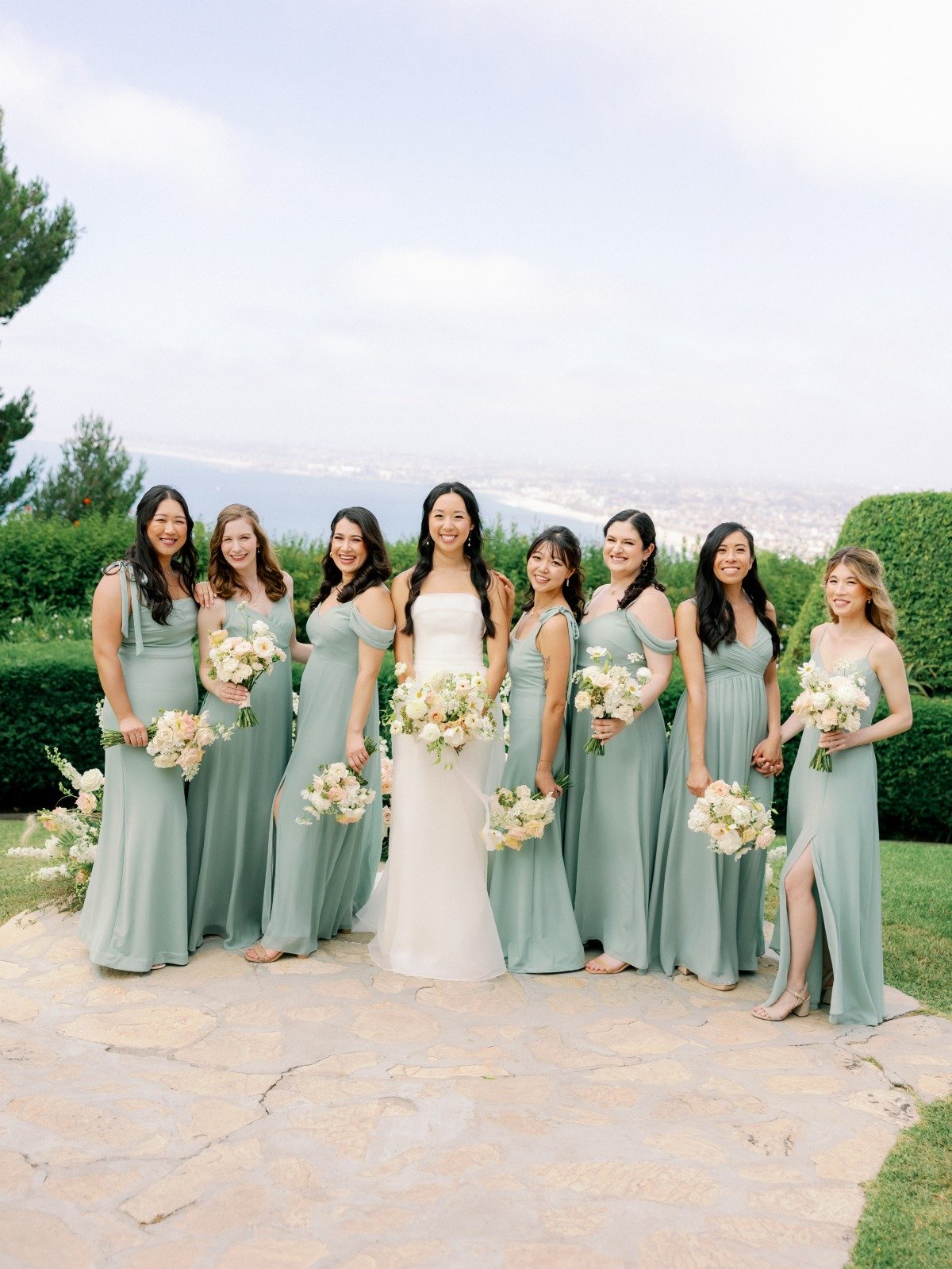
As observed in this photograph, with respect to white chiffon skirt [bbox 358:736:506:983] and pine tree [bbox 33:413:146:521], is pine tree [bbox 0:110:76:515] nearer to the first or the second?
pine tree [bbox 33:413:146:521]

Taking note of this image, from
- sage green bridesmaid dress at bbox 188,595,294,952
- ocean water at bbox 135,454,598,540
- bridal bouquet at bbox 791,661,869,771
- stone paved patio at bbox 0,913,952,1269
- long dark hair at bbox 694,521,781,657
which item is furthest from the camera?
ocean water at bbox 135,454,598,540

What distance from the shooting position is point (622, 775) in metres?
6.00

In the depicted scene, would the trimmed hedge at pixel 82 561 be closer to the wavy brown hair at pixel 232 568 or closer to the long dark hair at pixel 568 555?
the wavy brown hair at pixel 232 568

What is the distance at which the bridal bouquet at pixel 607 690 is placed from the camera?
18.1ft

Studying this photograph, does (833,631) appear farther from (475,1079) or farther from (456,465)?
(456,465)

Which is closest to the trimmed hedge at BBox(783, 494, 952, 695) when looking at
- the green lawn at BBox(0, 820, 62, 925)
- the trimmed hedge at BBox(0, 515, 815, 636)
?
the trimmed hedge at BBox(0, 515, 815, 636)

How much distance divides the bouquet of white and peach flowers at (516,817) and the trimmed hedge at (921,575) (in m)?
5.45

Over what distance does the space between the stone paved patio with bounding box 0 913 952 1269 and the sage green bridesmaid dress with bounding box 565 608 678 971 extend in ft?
1.08

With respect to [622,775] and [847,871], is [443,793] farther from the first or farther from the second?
[847,871]

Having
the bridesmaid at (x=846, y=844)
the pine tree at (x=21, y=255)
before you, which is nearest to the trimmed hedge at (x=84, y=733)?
the bridesmaid at (x=846, y=844)

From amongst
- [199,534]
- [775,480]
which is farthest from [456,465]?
[199,534]

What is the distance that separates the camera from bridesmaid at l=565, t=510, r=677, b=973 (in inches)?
230

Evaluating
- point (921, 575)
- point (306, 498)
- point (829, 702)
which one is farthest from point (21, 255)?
point (829, 702)

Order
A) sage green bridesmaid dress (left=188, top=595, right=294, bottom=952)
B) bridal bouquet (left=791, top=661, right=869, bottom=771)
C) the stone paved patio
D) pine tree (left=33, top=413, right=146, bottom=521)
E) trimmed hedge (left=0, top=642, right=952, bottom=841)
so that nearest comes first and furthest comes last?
the stone paved patio < bridal bouquet (left=791, top=661, right=869, bottom=771) < sage green bridesmaid dress (left=188, top=595, right=294, bottom=952) < trimmed hedge (left=0, top=642, right=952, bottom=841) < pine tree (left=33, top=413, right=146, bottom=521)
